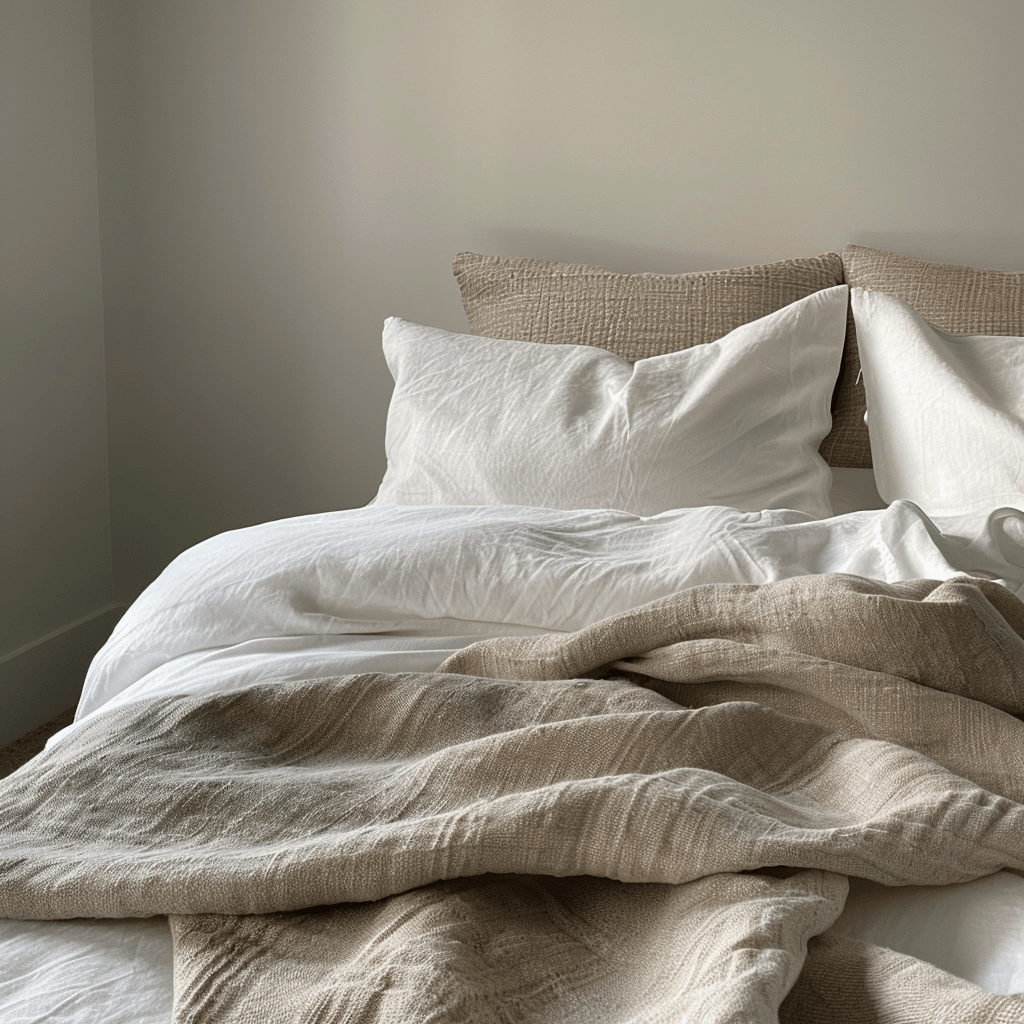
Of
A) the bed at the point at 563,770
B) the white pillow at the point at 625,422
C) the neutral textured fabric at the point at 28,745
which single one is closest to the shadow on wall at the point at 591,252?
the white pillow at the point at 625,422

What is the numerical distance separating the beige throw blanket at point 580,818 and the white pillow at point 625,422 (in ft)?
2.08

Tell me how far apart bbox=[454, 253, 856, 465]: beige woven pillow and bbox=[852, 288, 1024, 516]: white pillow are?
0.16m

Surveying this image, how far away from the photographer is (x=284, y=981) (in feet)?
1.90

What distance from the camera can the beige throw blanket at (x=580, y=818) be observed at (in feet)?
1.81

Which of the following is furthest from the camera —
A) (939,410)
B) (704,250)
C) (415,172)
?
(415,172)

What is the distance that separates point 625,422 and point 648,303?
0.36m

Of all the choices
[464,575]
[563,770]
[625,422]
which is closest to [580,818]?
[563,770]

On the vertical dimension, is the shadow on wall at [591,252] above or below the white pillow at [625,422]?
above

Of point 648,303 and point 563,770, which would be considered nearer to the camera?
point 563,770

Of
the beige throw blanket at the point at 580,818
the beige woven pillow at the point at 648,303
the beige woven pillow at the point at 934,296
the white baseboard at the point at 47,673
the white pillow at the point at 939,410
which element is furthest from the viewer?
the white baseboard at the point at 47,673

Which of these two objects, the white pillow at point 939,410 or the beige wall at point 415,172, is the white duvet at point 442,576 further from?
the beige wall at point 415,172

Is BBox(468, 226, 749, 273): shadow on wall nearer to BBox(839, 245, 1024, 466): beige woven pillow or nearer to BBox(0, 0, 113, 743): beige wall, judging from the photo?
BBox(839, 245, 1024, 466): beige woven pillow

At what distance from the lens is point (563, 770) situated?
0.72 metres

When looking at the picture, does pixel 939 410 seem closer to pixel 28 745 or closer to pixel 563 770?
pixel 563 770
